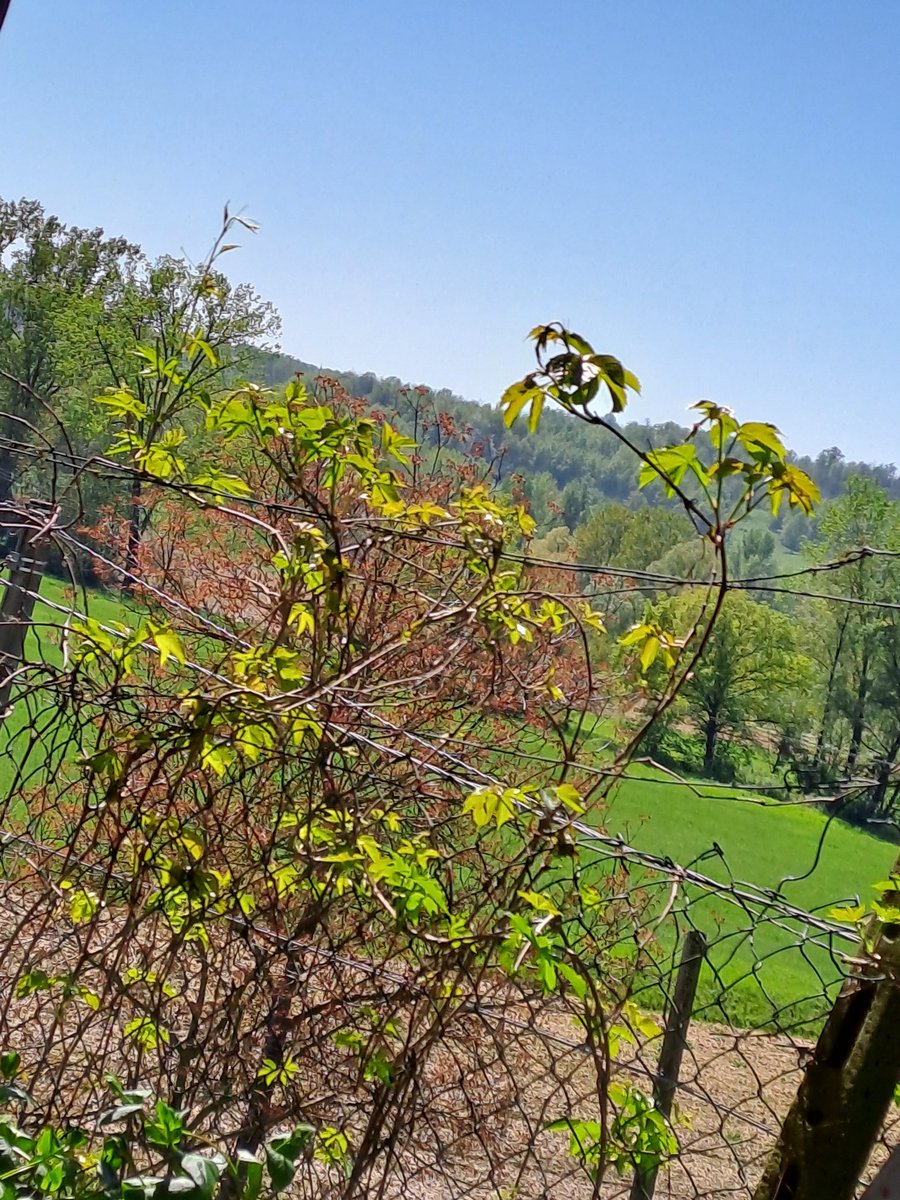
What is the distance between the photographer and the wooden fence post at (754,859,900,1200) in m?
1.39

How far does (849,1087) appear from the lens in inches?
55.4

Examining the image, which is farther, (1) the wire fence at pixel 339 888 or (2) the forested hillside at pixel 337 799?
(1) the wire fence at pixel 339 888

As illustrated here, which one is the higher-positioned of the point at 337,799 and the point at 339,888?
the point at 337,799

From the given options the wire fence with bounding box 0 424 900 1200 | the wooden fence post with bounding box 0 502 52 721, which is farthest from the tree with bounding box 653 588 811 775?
the wire fence with bounding box 0 424 900 1200

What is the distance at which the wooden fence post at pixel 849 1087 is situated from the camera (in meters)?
1.39

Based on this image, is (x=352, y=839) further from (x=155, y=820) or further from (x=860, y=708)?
(x=860, y=708)

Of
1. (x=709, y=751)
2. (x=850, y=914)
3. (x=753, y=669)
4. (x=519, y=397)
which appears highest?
(x=519, y=397)

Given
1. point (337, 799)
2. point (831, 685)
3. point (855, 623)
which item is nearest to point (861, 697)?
point (831, 685)

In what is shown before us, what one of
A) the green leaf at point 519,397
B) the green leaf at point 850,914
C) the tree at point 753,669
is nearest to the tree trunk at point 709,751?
the tree at point 753,669

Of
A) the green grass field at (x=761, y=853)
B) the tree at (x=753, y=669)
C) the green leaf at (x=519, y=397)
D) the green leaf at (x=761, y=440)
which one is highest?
the green leaf at (x=761, y=440)

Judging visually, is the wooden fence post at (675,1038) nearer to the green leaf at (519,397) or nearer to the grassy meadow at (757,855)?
the green leaf at (519,397)

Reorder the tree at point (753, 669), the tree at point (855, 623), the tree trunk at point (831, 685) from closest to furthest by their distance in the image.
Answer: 1. the tree at point (855, 623)
2. the tree trunk at point (831, 685)
3. the tree at point (753, 669)

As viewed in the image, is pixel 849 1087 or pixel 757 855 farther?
pixel 757 855

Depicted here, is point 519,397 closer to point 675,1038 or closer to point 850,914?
point 850,914
